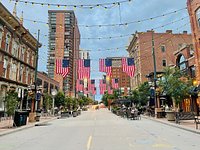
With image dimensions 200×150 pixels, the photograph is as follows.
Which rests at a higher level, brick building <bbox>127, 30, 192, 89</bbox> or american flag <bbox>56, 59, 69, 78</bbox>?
brick building <bbox>127, 30, 192, 89</bbox>

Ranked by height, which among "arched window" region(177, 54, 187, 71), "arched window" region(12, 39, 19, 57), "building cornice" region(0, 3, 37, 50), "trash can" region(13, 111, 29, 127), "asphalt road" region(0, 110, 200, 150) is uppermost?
"building cornice" region(0, 3, 37, 50)

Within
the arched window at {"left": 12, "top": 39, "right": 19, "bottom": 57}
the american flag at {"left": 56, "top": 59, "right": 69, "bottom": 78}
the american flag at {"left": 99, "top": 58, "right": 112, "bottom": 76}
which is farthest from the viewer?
the arched window at {"left": 12, "top": 39, "right": 19, "bottom": 57}

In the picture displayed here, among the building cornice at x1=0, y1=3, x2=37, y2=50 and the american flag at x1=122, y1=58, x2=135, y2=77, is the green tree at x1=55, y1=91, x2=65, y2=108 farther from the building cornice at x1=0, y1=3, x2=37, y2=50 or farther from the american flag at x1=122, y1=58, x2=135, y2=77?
the american flag at x1=122, y1=58, x2=135, y2=77

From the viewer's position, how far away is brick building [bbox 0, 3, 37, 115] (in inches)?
1125

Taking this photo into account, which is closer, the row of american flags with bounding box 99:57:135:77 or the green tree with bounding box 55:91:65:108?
the row of american flags with bounding box 99:57:135:77

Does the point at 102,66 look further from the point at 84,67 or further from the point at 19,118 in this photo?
the point at 19,118

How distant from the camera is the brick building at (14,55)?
28.6 meters

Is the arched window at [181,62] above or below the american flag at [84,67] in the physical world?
above

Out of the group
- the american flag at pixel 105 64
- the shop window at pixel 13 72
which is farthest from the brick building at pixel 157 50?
the shop window at pixel 13 72

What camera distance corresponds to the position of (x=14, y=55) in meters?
32.6

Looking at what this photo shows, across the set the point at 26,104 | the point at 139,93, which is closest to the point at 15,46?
the point at 26,104

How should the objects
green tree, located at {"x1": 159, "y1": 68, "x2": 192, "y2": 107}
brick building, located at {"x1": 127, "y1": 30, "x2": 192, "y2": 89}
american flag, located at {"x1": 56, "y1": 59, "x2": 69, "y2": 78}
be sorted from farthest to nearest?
brick building, located at {"x1": 127, "y1": 30, "x2": 192, "y2": 89}
american flag, located at {"x1": 56, "y1": 59, "x2": 69, "y2": 78}
green tree, located at {"x1": 159, "y1": 68, "x2": 192, "y2": 107}

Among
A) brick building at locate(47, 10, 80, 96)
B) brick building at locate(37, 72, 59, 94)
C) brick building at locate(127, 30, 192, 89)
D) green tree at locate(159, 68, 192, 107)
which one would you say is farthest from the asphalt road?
brick building at locate(127, 30, 192, 89)

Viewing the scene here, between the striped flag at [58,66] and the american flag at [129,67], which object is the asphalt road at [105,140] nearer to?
the striped flag at [58,66]
